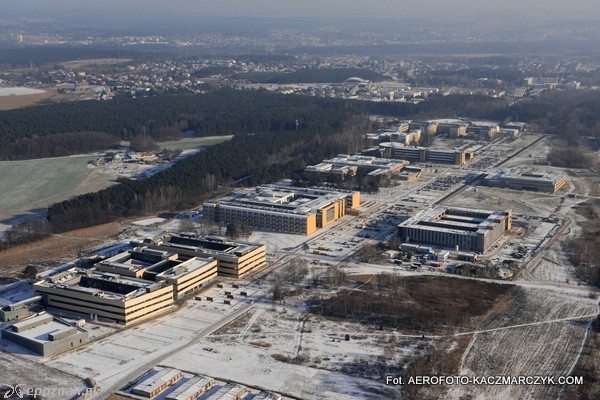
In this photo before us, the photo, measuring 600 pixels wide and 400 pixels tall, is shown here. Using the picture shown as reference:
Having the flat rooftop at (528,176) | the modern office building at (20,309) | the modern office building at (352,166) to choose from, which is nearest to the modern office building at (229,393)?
the modern office building at (20,309)

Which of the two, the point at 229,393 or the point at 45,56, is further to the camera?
the point at 45,56

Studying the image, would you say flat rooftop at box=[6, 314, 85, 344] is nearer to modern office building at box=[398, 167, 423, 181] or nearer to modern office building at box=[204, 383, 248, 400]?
modern office building at box=[204, 383, 248, 400]

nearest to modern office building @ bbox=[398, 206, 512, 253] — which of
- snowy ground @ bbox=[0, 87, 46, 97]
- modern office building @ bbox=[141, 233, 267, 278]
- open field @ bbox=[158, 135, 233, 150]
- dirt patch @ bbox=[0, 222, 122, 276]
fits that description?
modern office building @ bbox=[141, 233, 267, 278]

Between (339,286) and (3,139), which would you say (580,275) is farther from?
(3,139)

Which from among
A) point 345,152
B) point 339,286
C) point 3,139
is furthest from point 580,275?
point 3,139

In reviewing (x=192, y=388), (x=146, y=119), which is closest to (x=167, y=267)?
(x=192, y=388)

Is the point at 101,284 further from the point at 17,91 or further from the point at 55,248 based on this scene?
the point at 17,91
